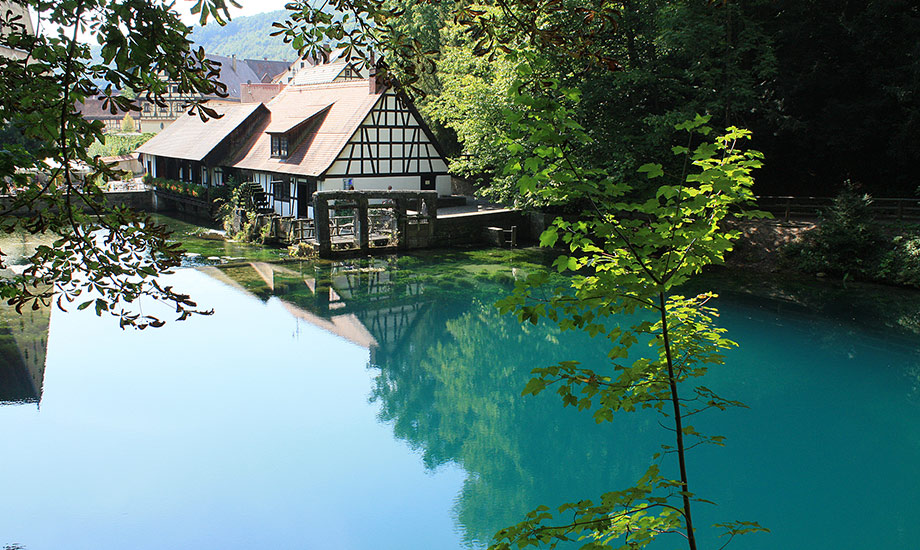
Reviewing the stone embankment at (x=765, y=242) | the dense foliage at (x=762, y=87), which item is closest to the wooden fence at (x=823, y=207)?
the stone embankment at (x=765, y=242)

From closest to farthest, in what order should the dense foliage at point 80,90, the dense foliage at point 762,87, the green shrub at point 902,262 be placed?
the dense foliage at point 80,90, the green shrub at point 902,262, the dense foliage at point 762,87

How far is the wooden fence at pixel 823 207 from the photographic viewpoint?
61.8 feet

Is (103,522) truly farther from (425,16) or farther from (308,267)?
(425,16)

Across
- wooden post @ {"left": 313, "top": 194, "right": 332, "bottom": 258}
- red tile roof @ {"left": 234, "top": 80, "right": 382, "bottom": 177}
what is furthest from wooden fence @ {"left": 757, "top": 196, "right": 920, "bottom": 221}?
red tile roof @ {"left": 234, "top": 80, "right": 382, "bottom": 177}

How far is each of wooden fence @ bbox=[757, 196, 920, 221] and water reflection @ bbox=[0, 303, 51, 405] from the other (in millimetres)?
17202

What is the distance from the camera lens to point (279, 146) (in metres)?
25.6

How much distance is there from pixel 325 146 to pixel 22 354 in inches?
512

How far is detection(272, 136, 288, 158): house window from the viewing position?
83.3ft

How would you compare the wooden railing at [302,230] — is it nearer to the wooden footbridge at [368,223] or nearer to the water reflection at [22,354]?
the wooden footbridge at [368,223]

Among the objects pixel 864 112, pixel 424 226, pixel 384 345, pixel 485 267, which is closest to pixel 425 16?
pixel 424 226

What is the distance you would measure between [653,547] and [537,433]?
3.02 meters

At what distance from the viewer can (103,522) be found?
25.3 feet

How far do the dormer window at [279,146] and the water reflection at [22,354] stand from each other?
11.1 metres

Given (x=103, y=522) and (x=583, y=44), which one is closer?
(x=583, y=44)
